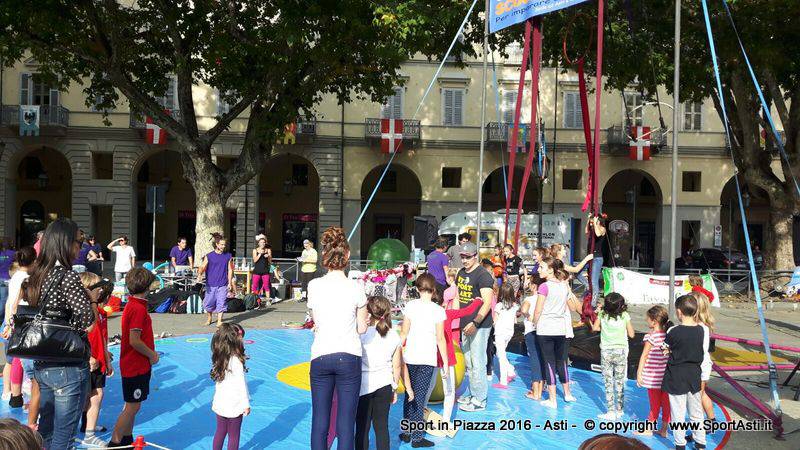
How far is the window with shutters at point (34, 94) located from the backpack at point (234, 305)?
2112 centimetres

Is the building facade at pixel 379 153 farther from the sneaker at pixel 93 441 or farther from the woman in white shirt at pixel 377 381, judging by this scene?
the woman in white shirt at pixel 377 381

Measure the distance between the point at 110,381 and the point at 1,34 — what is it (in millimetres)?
11279

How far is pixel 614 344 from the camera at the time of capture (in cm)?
714

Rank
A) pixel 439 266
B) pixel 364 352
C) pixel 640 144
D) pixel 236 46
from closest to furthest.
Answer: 1. pixel 364 352
2. pixel 439 266
3. pixel 236 46
4. pixel 640 144

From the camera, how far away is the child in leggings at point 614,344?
715 cm

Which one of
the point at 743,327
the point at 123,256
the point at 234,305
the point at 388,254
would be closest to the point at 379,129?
the point at 388,254

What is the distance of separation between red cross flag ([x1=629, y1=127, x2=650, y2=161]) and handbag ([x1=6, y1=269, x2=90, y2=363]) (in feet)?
104

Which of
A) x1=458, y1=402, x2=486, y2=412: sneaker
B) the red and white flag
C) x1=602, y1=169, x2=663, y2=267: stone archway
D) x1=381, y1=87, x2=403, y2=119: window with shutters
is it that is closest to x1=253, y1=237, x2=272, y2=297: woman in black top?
x1=458, y1=402, x2=486, y2=412: sneaker

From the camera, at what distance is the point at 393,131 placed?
103ft

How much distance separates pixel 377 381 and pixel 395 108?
29.2 metres

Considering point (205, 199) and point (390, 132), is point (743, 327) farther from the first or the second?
point (390, 132)

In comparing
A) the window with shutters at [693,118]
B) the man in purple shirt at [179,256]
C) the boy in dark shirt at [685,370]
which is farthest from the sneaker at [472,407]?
the window with shutters at [693,118]

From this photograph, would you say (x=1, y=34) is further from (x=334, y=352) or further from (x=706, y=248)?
(x=706, y=248)

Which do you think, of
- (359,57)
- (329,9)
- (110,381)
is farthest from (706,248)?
(110,381)
